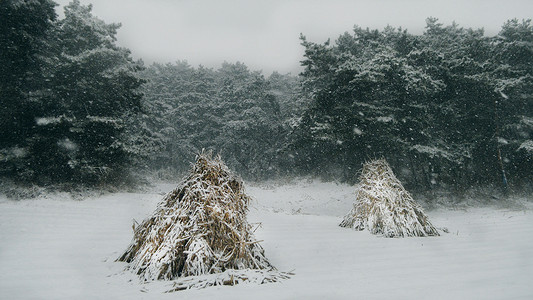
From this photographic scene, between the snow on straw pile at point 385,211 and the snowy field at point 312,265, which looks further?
the snow on straw pile at point 385,211

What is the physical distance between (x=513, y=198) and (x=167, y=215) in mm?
18606

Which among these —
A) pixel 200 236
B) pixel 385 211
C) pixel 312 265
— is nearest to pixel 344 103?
pixel 385 211

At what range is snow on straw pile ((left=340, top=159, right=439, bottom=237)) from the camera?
5145 mm

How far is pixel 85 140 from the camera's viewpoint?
12922 millimetres

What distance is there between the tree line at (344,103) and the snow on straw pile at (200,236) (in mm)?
10802

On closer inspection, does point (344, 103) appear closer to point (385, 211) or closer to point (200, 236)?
point (385, 211)

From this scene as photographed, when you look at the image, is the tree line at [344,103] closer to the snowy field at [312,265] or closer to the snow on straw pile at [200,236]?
Answer: the snowy field at [312,265]

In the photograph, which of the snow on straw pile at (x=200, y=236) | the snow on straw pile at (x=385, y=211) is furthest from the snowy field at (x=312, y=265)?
the snow on straw pile at (x=385, y=211)

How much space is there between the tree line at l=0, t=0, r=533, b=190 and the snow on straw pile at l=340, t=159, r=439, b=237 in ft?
29.5

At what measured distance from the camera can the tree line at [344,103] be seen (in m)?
12.0

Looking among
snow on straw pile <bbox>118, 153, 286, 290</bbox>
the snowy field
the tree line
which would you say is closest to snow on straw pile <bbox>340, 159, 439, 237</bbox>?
the snowy field

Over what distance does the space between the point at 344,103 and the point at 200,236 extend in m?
14.5

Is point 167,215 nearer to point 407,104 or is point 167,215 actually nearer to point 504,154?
point 407,104

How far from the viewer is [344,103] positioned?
1614 centimetres
